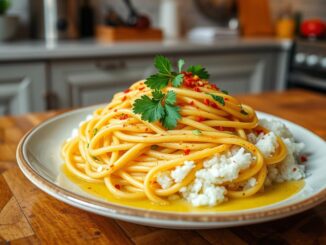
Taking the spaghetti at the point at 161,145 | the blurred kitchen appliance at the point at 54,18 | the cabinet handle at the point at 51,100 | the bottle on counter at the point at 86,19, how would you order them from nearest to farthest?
the spaghetti at the point at 161,145 < the cabinet handle at the point at 51,100 < the blurred kitchen appliance at the point at 54,18 < the bottle on counter at the point at 86,19

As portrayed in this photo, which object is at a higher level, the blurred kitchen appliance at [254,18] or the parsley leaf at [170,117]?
the blurred kitchen appliance at [254,18]

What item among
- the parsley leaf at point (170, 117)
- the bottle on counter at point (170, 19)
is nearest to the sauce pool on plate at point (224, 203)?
the parsley leaf at point (170, 117)

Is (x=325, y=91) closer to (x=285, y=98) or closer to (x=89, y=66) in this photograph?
(x=285, y=98)

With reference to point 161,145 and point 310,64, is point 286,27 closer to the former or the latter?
point 310,64

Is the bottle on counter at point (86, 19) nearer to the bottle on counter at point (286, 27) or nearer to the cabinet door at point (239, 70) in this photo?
the cabinet door at point (239, 70)

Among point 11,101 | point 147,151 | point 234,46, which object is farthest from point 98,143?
point 234,46

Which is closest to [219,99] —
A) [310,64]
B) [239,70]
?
[239,70]
